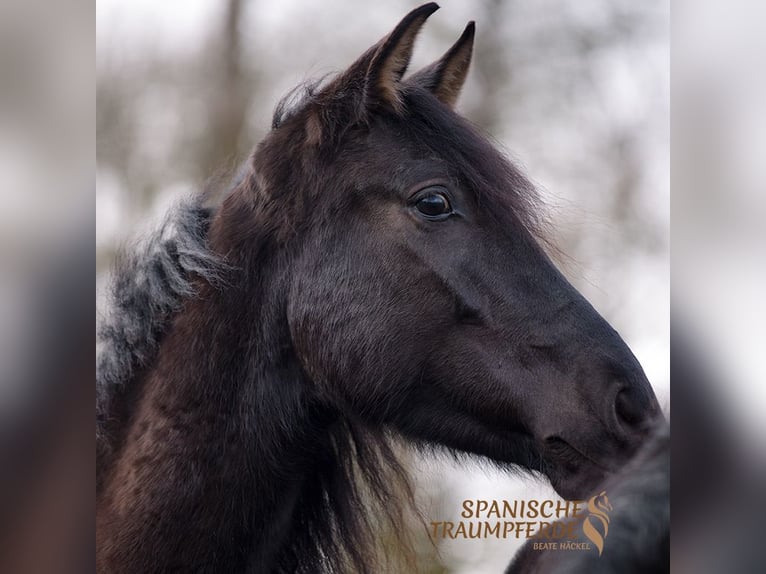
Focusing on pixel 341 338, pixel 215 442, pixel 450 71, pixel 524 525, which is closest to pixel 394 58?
pixel 450 71

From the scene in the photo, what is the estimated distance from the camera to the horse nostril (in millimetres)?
1564

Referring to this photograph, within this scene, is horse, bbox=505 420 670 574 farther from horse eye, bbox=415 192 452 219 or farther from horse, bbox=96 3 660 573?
horse eye, bbox=415 192 452 219

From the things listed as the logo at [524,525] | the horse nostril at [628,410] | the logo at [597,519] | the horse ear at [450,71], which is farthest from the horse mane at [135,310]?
the logo at [597,519]

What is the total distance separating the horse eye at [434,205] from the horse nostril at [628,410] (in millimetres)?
550

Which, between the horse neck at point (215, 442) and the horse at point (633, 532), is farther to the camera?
the horse at point (633, 532)

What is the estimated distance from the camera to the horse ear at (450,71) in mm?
1811

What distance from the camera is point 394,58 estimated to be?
1.62 meters

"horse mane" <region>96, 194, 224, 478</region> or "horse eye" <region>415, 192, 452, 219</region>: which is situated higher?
"horse eye" <region>415, 192, 452, 219</region>

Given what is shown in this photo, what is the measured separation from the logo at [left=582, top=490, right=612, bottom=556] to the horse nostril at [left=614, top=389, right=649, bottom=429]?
8.2 inches

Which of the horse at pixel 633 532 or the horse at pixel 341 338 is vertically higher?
the horse at pixel 341 338

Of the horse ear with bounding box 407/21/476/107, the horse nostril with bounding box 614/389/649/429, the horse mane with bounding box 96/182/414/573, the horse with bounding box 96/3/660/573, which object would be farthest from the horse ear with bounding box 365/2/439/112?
the horse nostril with bounding box 614/389/649/429

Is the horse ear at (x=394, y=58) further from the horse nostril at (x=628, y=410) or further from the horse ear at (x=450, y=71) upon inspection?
the horse nostril at (x=628, y=410)

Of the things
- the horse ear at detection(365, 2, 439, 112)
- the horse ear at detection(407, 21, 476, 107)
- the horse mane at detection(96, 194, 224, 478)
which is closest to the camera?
the horse ear at detection(365, 2, 439, 112)
